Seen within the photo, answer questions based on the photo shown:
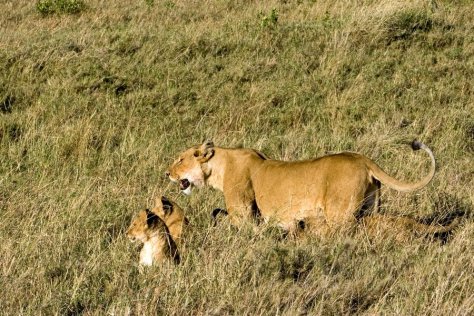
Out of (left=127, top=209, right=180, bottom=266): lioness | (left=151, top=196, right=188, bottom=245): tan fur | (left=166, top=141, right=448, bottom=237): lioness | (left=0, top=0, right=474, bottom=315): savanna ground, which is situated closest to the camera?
(left=0, top=0, right=474, bottom=315): savanna ground

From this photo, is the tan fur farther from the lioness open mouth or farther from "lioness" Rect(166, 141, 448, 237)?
the lioness open mouth

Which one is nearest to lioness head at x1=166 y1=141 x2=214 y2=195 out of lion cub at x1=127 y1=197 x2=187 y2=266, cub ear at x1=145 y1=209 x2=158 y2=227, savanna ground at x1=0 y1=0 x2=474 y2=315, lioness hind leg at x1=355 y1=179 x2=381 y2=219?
savanna ground at x1=0 y1=0 x2=474 y2=315

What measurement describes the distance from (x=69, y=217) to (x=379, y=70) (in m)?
6.13

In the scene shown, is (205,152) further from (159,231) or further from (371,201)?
(371,201)

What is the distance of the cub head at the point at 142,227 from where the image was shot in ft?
19.1

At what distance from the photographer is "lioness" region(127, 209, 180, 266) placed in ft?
18.6

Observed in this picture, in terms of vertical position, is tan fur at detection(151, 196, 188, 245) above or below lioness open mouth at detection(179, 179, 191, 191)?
above

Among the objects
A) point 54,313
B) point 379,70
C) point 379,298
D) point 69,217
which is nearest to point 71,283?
point 54,313

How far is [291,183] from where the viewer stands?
6.24 metres

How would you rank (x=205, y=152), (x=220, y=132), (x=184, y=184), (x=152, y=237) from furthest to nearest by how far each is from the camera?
(x=220, y=132) < (x=184, y=184) < (x=205, y=152) < (x=152, y=237)

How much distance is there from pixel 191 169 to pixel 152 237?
130 centimetres

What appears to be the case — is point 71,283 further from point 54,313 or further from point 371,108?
point 371,108

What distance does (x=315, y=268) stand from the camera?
16.6 ft

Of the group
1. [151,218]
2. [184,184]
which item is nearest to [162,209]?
[151,218]
